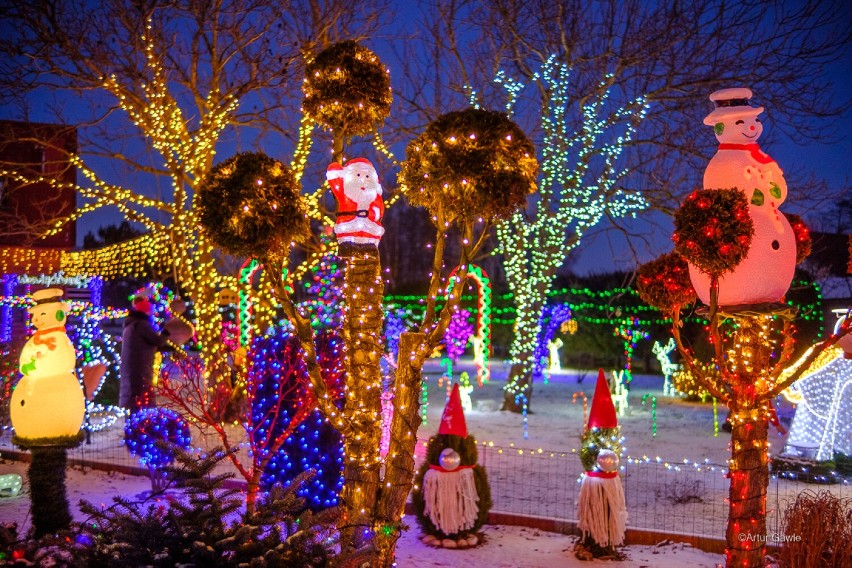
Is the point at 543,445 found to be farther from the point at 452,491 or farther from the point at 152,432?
the point at 152,432

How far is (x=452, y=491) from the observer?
6918 millimetres

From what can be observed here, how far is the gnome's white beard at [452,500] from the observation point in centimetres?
691

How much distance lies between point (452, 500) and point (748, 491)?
2.57 m

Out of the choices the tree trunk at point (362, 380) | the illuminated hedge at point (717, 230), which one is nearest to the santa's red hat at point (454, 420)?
the tree trunk at point (362, 380)

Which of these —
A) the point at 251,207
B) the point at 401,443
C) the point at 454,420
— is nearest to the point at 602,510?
the point at 454,420

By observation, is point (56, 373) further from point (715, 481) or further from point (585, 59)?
point (585, 59)

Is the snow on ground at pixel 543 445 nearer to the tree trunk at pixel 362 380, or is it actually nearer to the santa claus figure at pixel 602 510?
the santa claus figure at pixel 602 510

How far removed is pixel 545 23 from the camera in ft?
47.5

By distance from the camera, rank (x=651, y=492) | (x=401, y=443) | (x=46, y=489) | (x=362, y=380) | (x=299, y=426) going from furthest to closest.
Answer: (x=651, y=492) → (x=46, y=489) → (x=299, y=426) → (x=362, y=380) → (x=401, y=443)

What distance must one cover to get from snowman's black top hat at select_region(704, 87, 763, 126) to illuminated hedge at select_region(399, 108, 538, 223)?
1.40 metres

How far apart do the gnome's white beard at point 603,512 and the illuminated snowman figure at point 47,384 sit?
4625mm

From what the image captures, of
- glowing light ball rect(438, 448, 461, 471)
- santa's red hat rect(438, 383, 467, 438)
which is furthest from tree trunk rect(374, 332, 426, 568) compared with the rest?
santa's red hat rect(438, 383, 467, 438)

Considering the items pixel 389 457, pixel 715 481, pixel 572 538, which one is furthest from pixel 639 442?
pixel 389 457

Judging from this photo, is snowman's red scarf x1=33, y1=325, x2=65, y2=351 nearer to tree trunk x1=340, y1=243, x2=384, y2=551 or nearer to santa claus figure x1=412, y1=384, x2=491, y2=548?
tree trunk x1=340, y1=243, x2=384, y2=551
